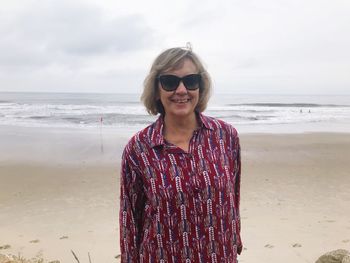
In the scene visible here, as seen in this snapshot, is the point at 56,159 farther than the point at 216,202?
Yes

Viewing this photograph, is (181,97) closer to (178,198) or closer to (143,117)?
(178,198)

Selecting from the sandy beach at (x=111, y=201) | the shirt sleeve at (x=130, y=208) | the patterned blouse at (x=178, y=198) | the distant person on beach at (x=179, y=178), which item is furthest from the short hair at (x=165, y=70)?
the sandy beach at (x=111, y=201)

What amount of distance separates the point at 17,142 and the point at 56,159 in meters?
4.34

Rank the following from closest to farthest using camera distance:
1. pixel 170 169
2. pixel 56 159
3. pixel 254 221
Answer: pixel 170 169, pixel 254 221, pixel 56 159

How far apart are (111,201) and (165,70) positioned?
6.20m

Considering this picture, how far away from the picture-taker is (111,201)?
25.5 feet

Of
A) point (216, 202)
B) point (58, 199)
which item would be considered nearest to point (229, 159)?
point (216, 202)

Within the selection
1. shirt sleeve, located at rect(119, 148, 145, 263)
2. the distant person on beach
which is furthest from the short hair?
shirt sleeve, located at rect(119, 148, 145, 263)

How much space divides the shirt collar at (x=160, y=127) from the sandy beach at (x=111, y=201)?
345 centimetres

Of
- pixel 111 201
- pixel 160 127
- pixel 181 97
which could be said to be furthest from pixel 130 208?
pixel 111 201

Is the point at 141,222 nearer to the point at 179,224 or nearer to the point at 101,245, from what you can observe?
the point at 179,224

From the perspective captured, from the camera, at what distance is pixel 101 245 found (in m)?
5.46

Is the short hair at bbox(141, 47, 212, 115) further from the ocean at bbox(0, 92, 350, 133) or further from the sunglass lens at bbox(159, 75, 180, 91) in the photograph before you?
the ocean at bbox(0, 92, 350, 133)

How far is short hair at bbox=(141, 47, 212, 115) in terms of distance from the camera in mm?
1883
